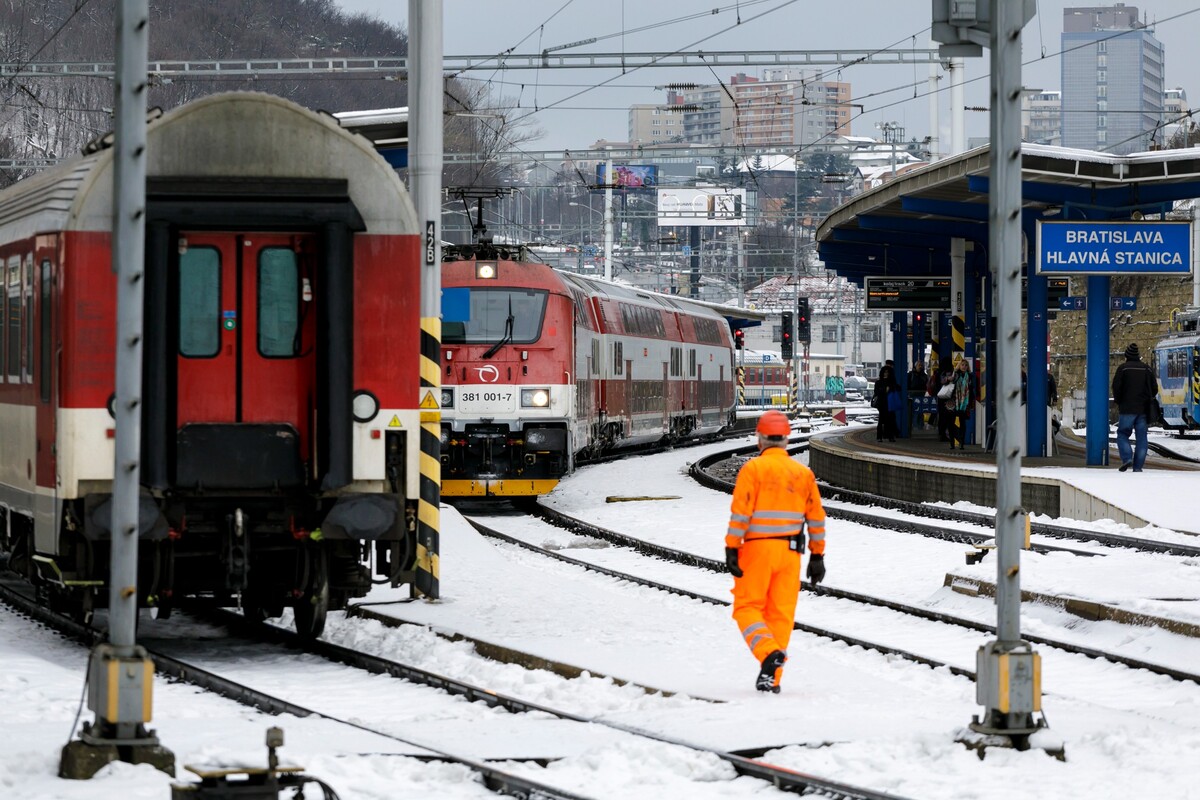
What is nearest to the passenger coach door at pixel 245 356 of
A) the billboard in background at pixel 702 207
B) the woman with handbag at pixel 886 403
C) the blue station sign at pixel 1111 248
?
the blue station sign at pixel 1111 248

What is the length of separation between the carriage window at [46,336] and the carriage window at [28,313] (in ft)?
1.04

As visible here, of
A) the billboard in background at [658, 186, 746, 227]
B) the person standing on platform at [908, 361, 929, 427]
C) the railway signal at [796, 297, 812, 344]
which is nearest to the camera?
the person standing on platform at [908, 361, 929, 427]

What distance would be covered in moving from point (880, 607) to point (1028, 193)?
11.8 metres

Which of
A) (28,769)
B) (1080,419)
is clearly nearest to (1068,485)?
(28,769)

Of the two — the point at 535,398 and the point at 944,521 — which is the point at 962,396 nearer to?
the point at 944,521

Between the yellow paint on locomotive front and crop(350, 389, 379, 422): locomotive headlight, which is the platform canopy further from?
crop(350, 389, 379, 422): locomotive headlight

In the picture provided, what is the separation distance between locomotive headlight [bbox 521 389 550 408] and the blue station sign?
6310 mm

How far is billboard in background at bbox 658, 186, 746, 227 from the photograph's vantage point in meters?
94.7

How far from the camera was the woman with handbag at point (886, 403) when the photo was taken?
3691cm

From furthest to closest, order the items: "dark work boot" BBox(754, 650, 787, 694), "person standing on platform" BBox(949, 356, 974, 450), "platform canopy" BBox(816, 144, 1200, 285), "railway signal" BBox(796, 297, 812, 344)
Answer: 1. "railway signal" BBox(796, 297, 812, 344)
2. "person standing on platform" BBox(949, 356, 974, 450)
3. "platform canopy" BBox(816, 144, 1200, 285)
4. "dark work boot" BBox(754, 650, 787, 694)

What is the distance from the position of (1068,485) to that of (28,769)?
1653 cm

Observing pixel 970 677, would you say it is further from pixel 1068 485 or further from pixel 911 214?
pixel 911 214

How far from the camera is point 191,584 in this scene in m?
11.7

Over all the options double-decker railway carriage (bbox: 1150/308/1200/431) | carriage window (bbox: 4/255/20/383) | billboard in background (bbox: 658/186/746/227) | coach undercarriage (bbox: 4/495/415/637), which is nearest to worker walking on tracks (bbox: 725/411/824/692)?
coach undercarriage (bbox: 4/495/415/637)
